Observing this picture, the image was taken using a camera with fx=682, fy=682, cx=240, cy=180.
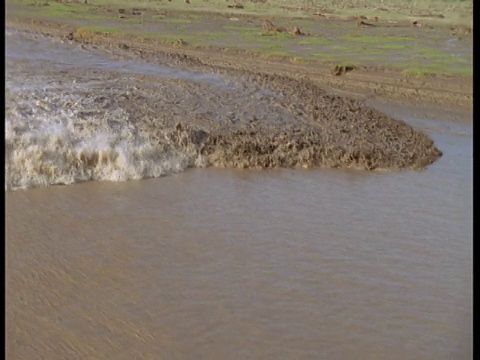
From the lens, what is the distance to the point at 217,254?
5.11m

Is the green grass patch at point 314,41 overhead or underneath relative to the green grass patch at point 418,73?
overhead

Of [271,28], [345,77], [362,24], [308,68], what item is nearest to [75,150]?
[345,77]

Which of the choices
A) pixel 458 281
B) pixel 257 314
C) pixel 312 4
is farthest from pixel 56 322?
pixel 312 4

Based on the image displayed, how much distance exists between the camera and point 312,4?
31406 mm

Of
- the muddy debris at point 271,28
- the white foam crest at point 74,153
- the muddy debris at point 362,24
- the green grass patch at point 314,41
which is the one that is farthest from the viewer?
the muddy debris at point 362,24

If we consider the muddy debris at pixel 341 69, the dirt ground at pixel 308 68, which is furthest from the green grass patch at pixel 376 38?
the muddy debris at pixel 341 69

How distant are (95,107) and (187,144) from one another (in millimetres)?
1448

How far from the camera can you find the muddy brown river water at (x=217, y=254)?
4.04m

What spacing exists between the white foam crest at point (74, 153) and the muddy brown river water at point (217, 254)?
0.02m

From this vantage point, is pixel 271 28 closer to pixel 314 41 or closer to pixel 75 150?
pixel 314 41

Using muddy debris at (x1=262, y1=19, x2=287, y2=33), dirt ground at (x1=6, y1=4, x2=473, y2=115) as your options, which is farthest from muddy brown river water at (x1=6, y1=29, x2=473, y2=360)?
muddy debris at (x1=262, y1=19, x2=287, y2=33)

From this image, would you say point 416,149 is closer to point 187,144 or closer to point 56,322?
point 187,144

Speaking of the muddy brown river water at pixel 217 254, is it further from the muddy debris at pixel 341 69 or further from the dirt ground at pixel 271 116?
the muddy debris at pixel 341 69

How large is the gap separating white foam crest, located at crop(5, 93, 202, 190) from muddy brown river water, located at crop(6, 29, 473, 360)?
2 cm
